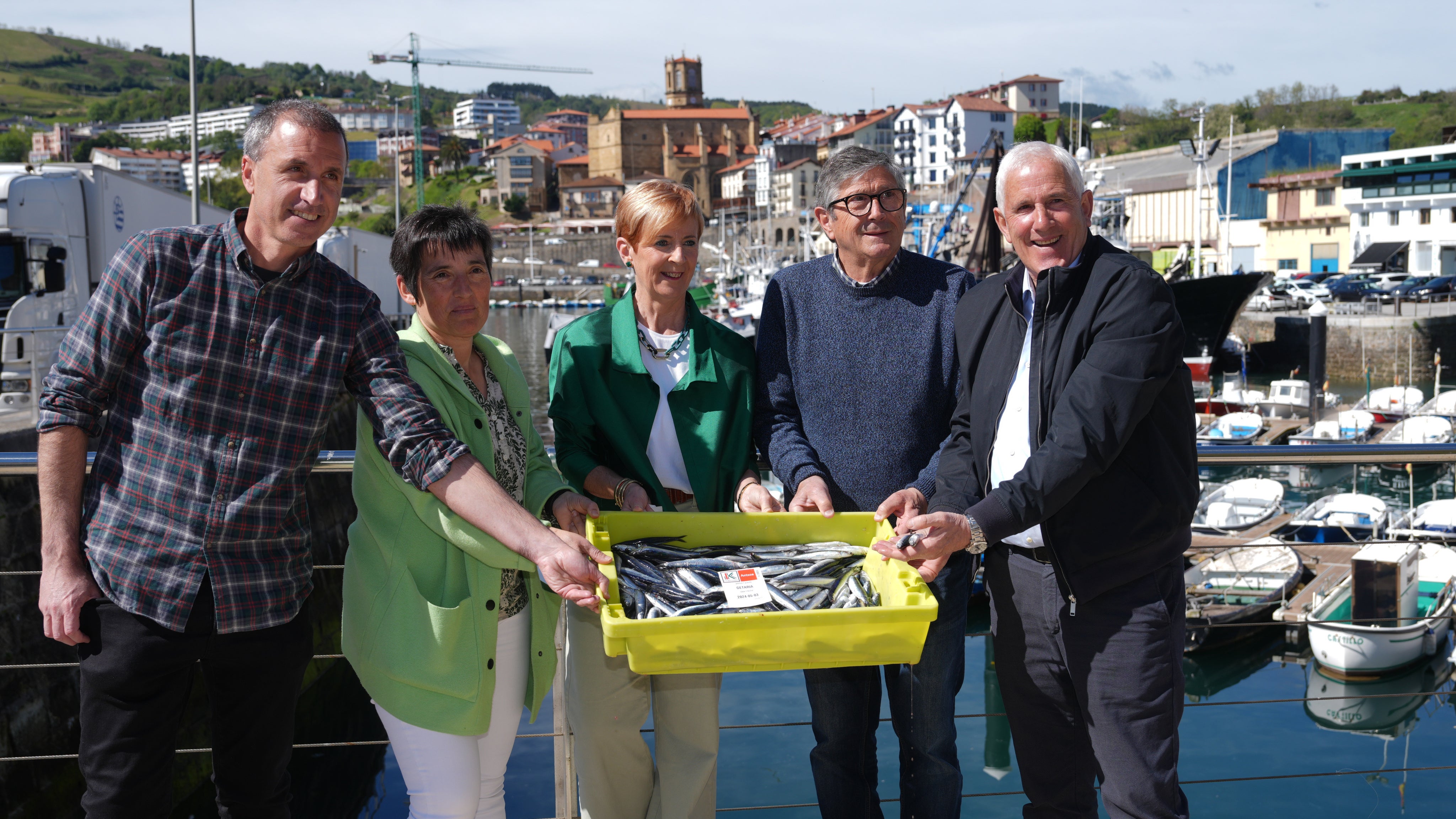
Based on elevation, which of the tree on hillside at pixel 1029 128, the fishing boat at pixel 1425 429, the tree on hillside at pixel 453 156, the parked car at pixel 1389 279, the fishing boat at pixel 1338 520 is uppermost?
the tree on hillside at pixel 453 156

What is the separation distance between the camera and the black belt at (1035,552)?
2.18m

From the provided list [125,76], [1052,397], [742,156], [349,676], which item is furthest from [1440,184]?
[125,76]

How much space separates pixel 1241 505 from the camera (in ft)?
56.5

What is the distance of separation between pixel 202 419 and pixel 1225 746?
1200cm

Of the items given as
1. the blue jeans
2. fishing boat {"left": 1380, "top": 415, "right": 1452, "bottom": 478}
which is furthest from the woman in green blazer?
fishing boat {"left": 1380, "top": 415, "right": 1452, "bottom": 478}

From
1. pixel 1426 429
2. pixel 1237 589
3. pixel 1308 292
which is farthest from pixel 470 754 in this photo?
pixel 1308 292

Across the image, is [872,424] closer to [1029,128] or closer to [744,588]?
[744,588]

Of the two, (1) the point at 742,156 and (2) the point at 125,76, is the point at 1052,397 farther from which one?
(2) the point at 125,76

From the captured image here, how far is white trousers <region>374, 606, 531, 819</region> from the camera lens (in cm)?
206

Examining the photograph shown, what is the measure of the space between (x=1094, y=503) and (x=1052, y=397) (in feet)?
0.79

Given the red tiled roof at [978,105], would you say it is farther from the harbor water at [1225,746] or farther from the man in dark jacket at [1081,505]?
the man in dark jacket at [1081,505]

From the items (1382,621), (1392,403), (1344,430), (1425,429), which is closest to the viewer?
(1382,621)

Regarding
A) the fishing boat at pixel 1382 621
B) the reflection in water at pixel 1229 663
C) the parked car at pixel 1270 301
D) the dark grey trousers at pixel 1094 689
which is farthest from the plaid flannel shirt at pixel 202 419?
the parked car at pixel 1270 301

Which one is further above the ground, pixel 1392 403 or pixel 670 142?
pixel 670 142
